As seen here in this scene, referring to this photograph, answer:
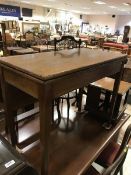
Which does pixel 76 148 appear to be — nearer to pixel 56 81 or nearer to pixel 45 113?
pixel 45 113

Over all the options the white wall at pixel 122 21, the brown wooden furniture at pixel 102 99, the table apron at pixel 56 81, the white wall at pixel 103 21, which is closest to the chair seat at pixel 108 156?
the brown wooden furniture at pixel 102 99

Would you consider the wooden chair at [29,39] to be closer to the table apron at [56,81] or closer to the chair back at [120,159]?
the table apron at [56,81]

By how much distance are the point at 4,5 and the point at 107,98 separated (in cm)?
1214

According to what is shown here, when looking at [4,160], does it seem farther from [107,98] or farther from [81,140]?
[107,98]

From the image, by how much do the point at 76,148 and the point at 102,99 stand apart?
796mm

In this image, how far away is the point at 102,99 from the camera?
2.08 metres

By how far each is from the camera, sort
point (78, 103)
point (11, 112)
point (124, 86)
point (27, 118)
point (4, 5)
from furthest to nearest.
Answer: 1. point (4, 5)
2. point (78, 103)
3. point (124, 86)
4. point (27, 118)
5. point (11, 112)

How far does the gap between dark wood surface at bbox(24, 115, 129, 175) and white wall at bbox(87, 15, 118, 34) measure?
56.1ft

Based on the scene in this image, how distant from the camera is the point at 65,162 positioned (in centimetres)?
134

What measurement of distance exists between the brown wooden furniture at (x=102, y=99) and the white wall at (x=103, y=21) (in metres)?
16.8

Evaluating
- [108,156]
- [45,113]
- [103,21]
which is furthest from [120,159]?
[103,21]

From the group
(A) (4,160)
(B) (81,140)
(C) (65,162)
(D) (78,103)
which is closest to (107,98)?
(D) (78,103)

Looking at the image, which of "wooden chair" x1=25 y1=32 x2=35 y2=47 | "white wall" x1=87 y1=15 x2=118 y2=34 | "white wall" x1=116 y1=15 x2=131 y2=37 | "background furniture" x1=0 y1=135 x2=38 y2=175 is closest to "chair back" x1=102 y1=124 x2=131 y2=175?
"background furniture" x1=0 y1=135 x2=38 y2=175

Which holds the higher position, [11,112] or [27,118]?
[11,112]
